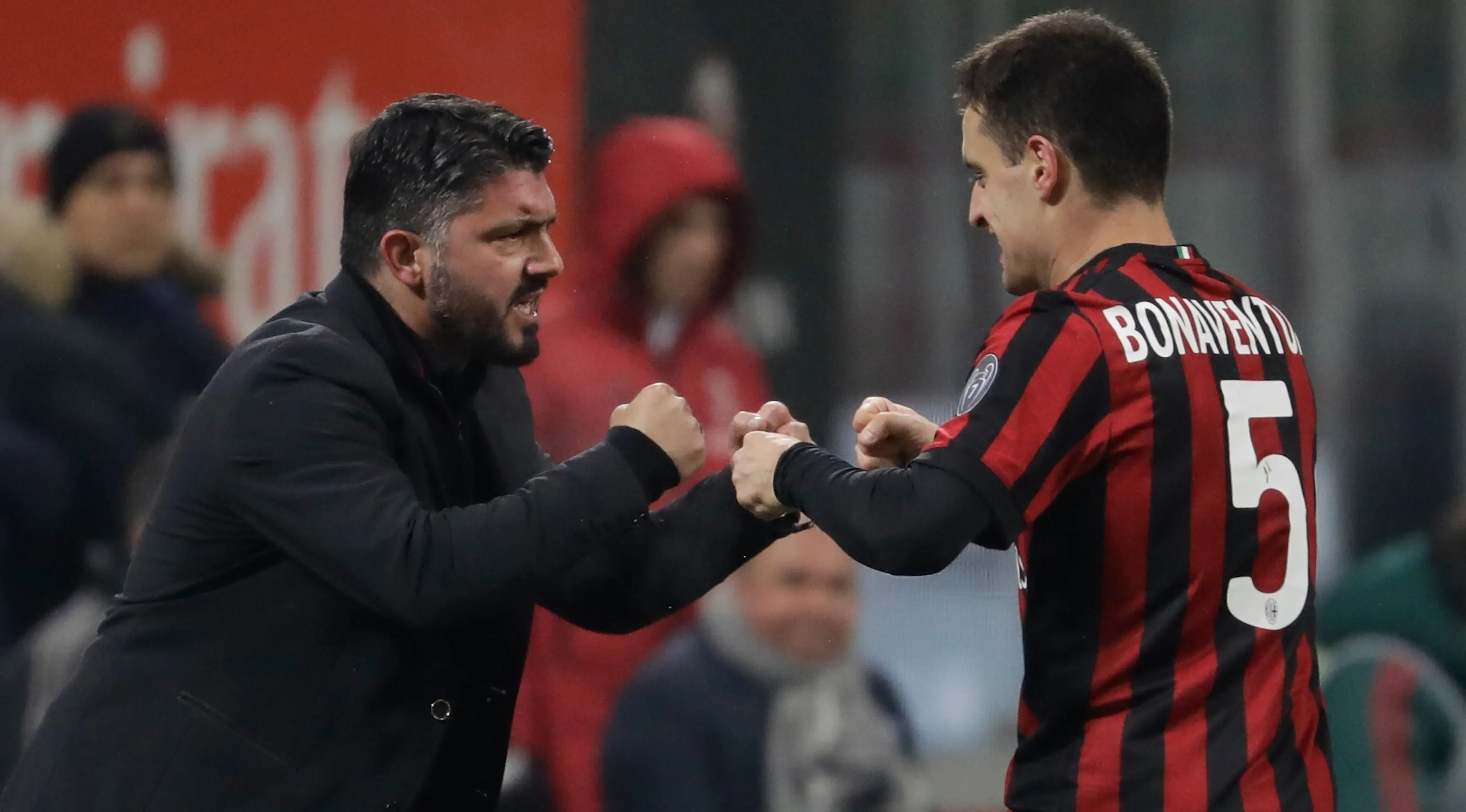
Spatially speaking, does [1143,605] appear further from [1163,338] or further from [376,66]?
[376,66]

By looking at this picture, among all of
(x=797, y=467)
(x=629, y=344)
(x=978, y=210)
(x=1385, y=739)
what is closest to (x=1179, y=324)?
(x=978, y=210)

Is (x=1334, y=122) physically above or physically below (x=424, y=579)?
above

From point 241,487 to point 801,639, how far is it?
5.05 feet

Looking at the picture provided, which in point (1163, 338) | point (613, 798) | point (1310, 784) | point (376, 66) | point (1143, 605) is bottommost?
point (613, 798)

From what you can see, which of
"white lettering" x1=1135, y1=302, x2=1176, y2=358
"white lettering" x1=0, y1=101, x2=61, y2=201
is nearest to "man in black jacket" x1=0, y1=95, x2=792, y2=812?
"white lettering" x1=1135, y1=302, x2=1176, y2=358

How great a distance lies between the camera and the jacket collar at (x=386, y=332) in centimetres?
157

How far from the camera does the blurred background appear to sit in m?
2.90

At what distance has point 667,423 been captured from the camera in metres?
1.56

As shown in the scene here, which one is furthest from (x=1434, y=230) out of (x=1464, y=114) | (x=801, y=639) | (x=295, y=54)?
(x=295, y=54)

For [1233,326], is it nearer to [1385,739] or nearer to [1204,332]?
[1204,332]

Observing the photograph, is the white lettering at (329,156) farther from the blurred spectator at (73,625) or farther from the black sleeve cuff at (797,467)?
the black sleeve cuff at (797,467)

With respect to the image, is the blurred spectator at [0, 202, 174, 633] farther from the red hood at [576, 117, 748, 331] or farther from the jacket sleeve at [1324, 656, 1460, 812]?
the jacket sleeve at [1324, 656, 1460, 812]

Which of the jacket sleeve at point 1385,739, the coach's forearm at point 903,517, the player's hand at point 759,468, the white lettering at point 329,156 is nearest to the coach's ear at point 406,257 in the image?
the player's hand at point 759,468

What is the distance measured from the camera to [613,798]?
9.32 ft
